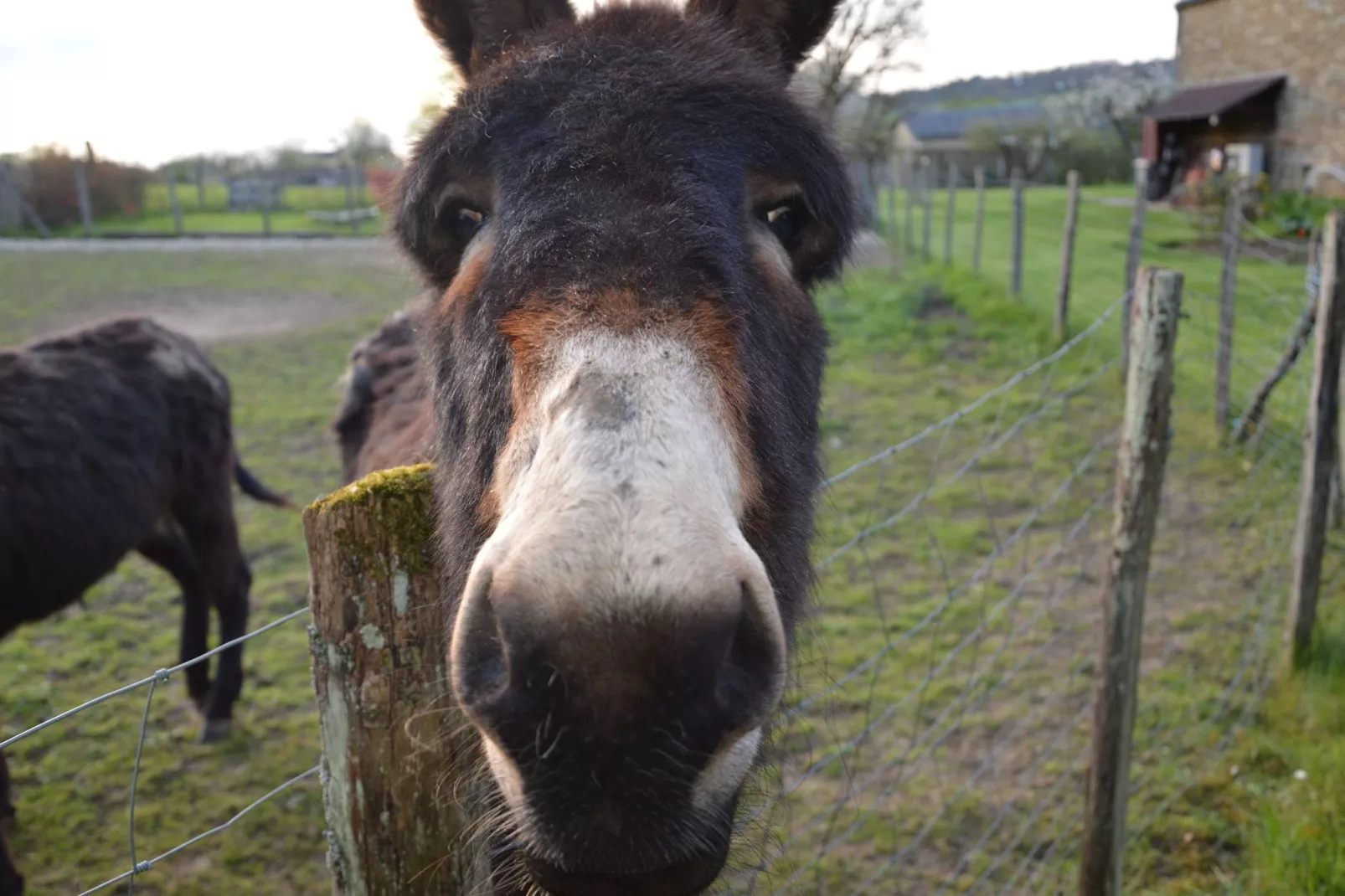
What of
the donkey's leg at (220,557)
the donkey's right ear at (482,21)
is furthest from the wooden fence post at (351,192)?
the donkey's right ear at (482,21)

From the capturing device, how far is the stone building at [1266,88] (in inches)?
551

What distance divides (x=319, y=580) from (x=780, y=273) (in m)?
1.09

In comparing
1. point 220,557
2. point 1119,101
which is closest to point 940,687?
point 220,557

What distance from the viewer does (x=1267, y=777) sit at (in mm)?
3766

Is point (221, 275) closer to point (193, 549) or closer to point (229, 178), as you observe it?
point (193, 549)

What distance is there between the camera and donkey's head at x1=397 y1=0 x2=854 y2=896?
1.07 meters

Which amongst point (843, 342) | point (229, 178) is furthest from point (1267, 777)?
point (229, 178)

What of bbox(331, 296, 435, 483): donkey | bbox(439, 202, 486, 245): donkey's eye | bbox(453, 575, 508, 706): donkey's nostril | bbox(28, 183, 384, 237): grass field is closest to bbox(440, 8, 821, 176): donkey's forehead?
bbox(439, 202, 486, 245): donkey's eye

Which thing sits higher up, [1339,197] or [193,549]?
[1339,197]

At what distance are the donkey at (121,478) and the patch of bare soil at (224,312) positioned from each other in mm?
9125

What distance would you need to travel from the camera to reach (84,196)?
28594mm

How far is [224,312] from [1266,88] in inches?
873

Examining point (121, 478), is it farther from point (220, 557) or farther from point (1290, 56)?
point (1290, 56)

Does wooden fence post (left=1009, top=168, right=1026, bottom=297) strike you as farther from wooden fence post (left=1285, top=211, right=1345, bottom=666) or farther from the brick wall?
wooden fence post (left=1285, top=211, right=1345, bottom=666)
